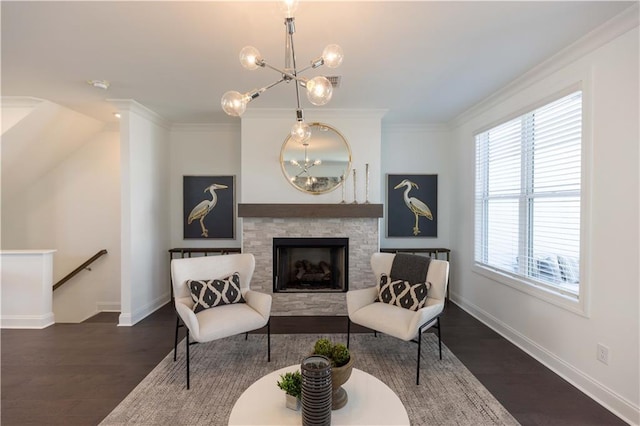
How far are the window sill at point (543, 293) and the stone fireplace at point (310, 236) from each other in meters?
1.38

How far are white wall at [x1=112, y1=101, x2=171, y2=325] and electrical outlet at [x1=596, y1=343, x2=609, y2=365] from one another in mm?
4454

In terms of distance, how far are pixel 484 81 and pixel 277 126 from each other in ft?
7.92

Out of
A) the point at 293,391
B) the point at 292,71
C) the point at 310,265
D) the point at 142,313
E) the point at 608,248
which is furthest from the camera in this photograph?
the point at 310,265

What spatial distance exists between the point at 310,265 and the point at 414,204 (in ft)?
6.06

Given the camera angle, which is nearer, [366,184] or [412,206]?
[366,184]

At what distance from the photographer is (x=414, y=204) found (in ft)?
15.8

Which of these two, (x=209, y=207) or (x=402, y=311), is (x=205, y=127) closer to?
(x=209, y=207)

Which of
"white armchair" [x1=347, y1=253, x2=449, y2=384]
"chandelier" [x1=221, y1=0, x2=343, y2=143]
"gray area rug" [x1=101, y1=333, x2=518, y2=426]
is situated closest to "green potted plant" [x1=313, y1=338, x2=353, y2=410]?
"gray area rug" [x1=101, y1=333, x2=518, y2=426]

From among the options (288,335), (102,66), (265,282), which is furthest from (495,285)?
(102,66)

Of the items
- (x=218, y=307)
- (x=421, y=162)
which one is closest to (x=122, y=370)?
(x=218, y=307)

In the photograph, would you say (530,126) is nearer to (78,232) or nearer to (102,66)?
(102,66)

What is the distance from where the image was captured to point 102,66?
2783 mm

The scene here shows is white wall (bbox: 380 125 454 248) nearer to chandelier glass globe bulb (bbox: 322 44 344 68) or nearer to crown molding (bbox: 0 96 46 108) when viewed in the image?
chandelier glass globe bulb (bbox: 322 44 344 68)

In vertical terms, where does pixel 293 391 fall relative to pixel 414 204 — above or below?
below
